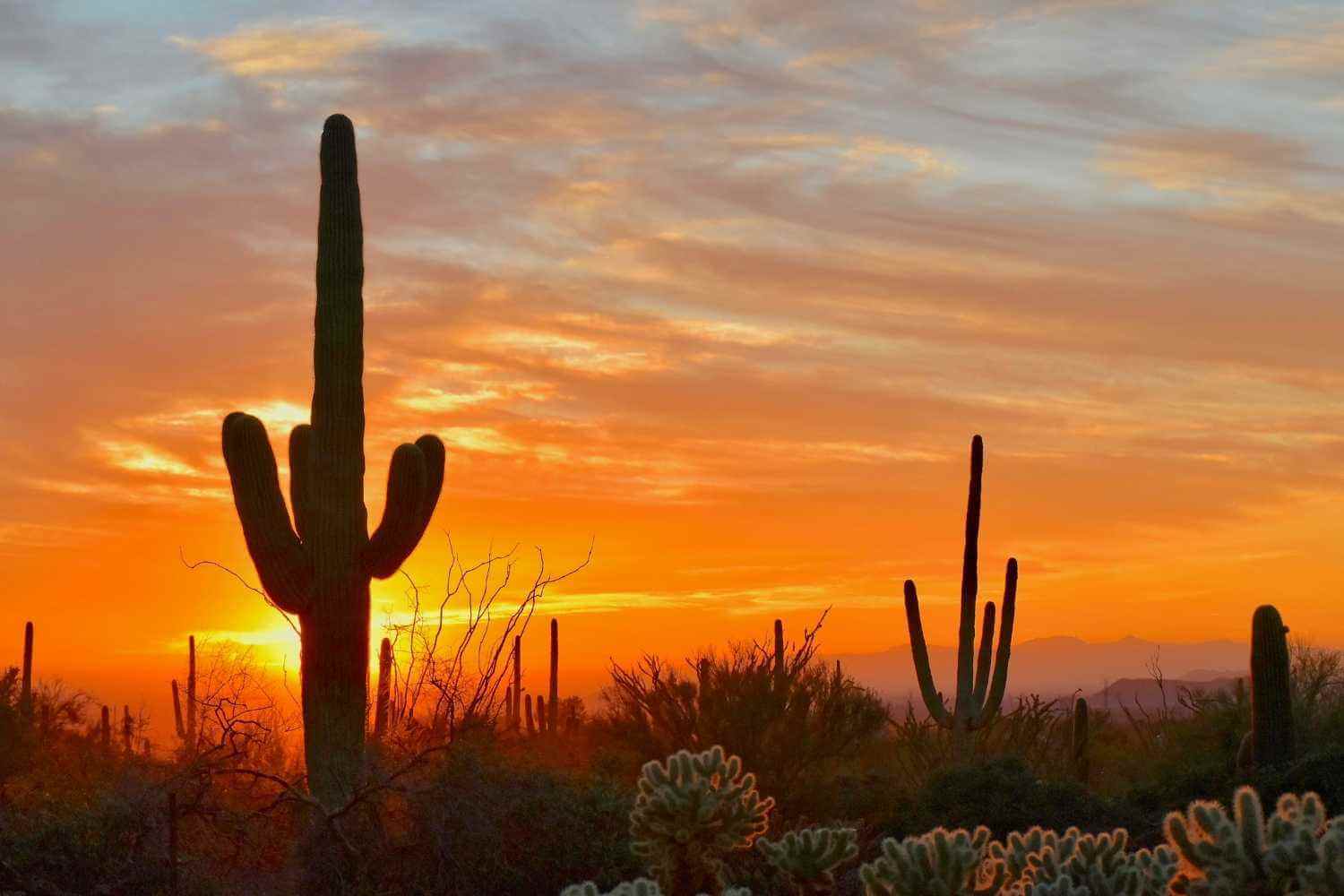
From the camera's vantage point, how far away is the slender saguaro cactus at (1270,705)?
1973 cm

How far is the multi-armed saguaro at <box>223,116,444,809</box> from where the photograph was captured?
1773 centimetres

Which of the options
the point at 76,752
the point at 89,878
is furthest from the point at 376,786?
the point at 76,752

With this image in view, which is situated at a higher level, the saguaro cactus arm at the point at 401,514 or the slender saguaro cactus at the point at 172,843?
the saguaro cactus arm at the point at 401,514

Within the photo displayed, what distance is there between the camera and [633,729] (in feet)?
65.7

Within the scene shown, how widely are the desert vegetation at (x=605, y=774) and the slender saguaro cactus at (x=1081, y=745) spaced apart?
0.08 meters

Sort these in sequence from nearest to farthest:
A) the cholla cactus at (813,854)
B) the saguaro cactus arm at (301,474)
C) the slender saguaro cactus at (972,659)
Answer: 1. the cholla cactus at (813,854)
2. the saguaro cactus arm at (301,474)
3. the slender saguaro cactus at (972,659)

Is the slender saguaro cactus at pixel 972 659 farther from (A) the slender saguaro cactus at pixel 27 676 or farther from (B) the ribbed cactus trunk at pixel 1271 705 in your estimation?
(A) the slender saguaro cactus at pixel 27 676

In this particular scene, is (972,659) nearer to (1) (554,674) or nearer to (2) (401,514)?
(2) (401,514)

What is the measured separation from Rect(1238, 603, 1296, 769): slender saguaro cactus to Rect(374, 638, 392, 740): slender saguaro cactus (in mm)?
10471

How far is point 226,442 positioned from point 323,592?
1.97 m

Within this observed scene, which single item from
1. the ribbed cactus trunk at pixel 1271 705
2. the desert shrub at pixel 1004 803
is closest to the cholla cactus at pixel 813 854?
the desert shrub at pixel 1004 803

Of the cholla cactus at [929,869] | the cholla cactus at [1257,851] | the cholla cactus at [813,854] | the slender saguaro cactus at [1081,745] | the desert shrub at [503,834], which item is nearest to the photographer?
the cholla cactus at [1257,851]

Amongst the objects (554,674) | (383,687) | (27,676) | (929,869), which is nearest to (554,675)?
(554,674)

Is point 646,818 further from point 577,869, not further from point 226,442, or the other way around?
point 226,442
